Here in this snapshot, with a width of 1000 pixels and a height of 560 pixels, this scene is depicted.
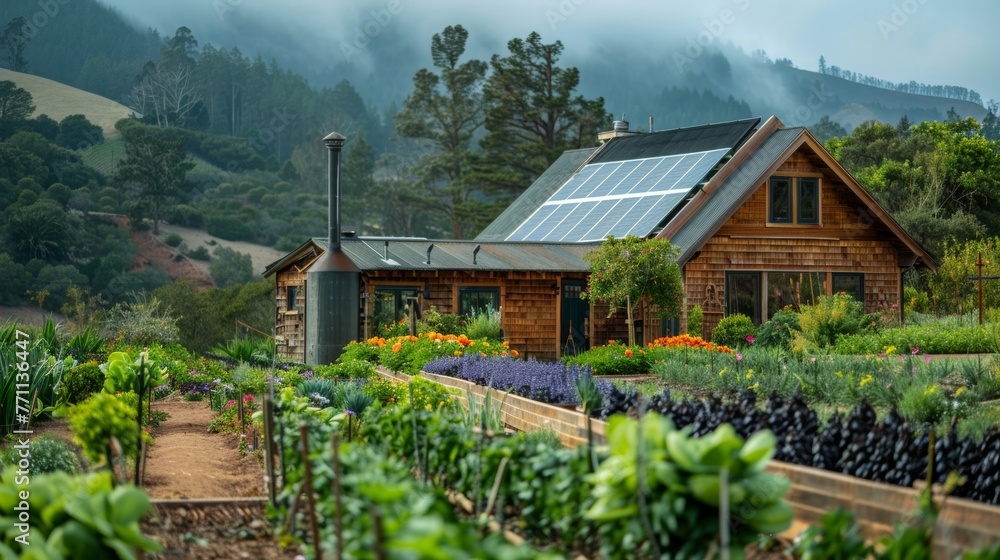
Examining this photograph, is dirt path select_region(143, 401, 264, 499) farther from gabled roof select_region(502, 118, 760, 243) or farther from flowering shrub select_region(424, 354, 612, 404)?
gabled roof select_region(502, 118, 760, 243)

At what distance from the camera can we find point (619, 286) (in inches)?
830

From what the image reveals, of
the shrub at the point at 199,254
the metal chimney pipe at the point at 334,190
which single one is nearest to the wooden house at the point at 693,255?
the metal chimney pipe at the point at 334,190

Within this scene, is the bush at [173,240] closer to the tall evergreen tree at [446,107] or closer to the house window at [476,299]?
the tall evergreen tree at [446,107]

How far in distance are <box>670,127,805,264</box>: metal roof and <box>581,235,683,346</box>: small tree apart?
2622 mm

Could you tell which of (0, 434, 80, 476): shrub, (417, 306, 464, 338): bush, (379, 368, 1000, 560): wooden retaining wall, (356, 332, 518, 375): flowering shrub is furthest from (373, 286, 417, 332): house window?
(379, 368, 1000, 560): wooden retaining wall

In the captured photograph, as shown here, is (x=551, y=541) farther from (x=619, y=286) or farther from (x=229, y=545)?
(x=619, y=286)

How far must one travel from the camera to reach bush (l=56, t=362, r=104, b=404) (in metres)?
13.0

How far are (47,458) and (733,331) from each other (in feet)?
52.8

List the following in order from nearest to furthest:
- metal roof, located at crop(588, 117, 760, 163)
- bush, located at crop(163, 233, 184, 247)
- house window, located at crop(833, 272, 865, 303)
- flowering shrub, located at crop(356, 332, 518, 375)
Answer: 1. flowering shrub, located at crop(356, 332, 518, 375)
2. house window, located at crop(833, 272, 865, 303)
3. metal roof, located at crop(588, 117, 760, 163)
4. bush, located at crop(163, 233, 184, 247)

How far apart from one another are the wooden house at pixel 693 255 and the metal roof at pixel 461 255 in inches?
1.6

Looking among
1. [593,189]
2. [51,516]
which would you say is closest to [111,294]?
[593,189]

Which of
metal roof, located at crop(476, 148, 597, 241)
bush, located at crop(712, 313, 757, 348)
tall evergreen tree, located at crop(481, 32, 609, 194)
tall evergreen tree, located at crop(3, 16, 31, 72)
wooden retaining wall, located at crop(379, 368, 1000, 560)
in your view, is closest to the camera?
wooden retaining wall, located at crop(379, 368, 1000, 560)

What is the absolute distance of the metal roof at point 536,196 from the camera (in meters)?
31.8

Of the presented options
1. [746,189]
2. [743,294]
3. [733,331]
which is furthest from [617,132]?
[733,331]
